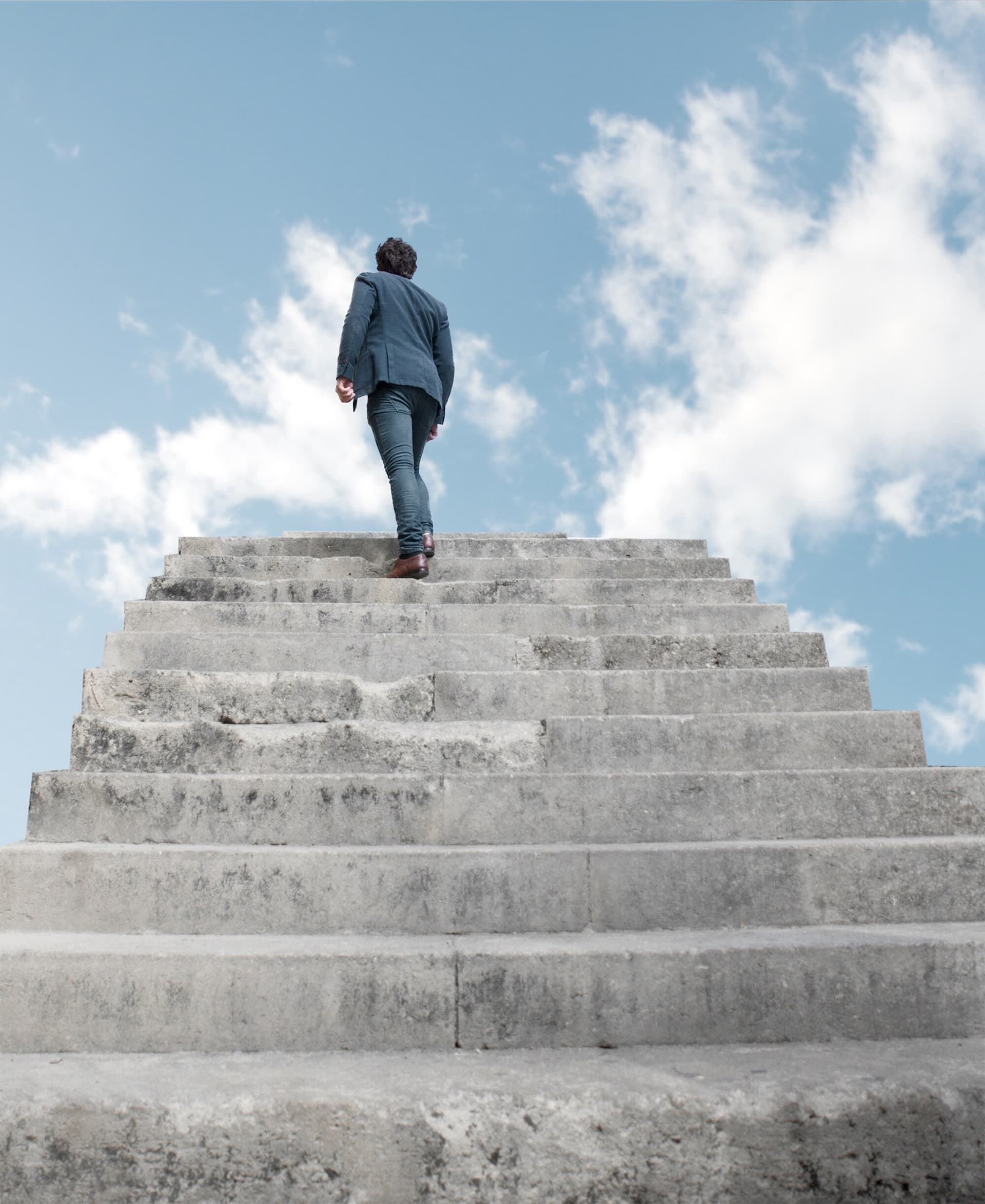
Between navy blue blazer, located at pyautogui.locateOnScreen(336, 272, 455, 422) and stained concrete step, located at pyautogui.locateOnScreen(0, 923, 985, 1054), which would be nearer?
stained concrete step, located at pyautogui.locateOnScreen(0, 923, 985, 1054)

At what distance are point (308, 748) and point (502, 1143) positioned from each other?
173 centimetres

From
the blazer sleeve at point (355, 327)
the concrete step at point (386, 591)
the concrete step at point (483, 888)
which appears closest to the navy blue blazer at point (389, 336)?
the blazer sleeve at point (355, 327)

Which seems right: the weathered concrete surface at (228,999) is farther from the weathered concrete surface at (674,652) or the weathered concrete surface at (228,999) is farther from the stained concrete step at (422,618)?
the stained concrete step at (422,618)

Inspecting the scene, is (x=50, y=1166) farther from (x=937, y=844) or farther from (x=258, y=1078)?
(x=937, y=844)

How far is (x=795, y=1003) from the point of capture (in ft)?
8.27

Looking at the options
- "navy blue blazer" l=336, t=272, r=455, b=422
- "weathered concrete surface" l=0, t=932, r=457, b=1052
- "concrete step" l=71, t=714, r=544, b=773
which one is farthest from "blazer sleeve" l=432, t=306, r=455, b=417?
"weathered concrete surface" l=0, t=932, r=457, b=1052

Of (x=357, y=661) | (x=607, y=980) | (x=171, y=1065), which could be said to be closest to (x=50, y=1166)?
(x=171, y=1065)

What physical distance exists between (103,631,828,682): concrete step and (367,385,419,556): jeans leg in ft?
3.66

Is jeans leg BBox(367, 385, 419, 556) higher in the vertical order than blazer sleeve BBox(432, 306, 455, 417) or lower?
lower

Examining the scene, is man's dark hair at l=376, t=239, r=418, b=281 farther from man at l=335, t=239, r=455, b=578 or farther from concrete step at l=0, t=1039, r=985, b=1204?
concrete step at l=0, t=1039, r=985, b=1204

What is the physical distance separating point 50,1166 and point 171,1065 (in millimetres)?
337

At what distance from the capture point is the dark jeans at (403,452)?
5.16 meters

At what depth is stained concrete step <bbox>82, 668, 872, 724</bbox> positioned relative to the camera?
3789 mm

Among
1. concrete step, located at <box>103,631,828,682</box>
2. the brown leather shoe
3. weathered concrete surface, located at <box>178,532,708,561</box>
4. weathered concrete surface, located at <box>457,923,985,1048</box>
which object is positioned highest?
weathered concrete surface, located at <box>178,532,708,561</box>
